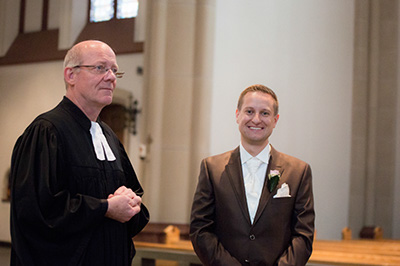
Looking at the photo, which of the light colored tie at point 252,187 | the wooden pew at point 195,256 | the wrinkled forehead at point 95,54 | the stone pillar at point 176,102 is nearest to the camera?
the wrinkled forehead at point 95,54

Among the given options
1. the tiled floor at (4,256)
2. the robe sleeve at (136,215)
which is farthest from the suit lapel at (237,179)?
the tiled floor at (4,256)

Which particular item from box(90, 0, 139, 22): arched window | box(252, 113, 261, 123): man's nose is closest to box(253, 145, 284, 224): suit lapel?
box(252, 113, 261, 123): man's nose

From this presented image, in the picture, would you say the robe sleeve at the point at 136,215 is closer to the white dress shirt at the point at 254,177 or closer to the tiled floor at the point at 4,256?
the white dress shirt at the point at 254,177

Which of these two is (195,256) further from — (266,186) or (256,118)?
(256,118)

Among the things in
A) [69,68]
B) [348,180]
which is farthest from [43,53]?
[348,180]

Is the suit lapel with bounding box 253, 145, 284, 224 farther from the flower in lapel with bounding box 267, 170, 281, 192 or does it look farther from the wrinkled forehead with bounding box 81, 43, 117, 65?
the wrinkled forehead with bounding box 81, 43, 117, 65

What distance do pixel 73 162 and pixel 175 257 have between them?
3114 millimetres

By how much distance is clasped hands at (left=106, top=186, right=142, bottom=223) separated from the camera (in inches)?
100.0

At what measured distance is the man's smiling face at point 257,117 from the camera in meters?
3.12

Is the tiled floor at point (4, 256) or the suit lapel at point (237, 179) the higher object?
the suit lapel at point (237, 179)

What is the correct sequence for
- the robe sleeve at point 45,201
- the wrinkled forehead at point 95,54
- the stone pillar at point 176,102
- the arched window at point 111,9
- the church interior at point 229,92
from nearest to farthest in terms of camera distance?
the robe sleeve at point 45,201 → the wrinkled forehead at point 95,54 → the church interior at point 229,92 → the stone pillar at point 176,102 → the arched window at point 111,9

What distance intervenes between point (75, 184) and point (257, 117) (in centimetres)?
110

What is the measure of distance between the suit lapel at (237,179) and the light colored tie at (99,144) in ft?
2.42

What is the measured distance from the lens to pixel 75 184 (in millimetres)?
2566
